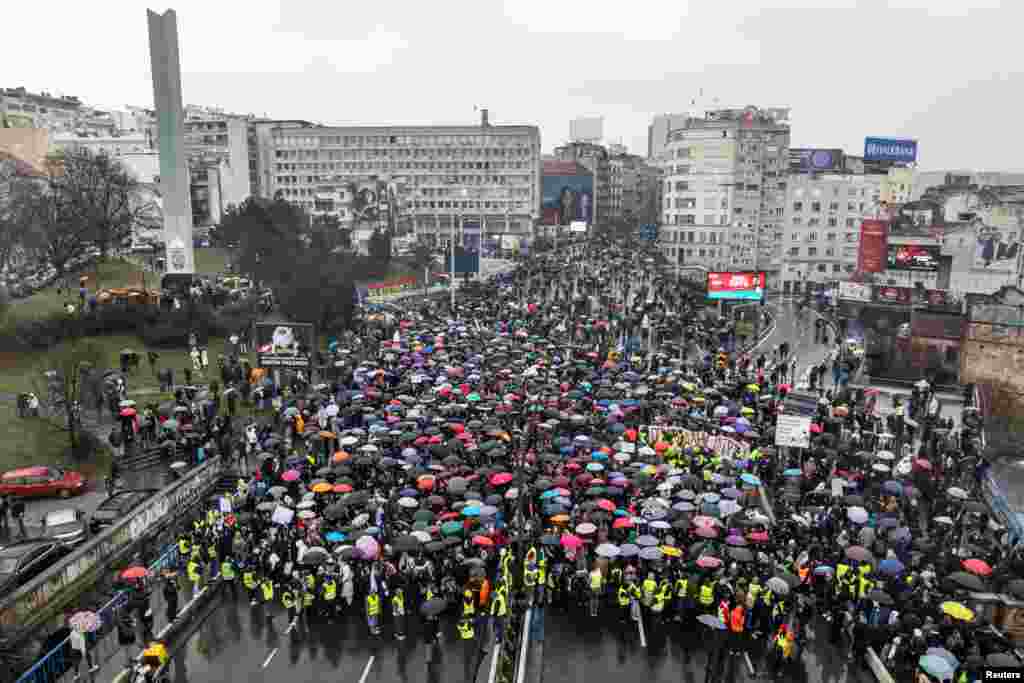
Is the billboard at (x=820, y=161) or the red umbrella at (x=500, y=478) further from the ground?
the billboard at (x=820, y=161)

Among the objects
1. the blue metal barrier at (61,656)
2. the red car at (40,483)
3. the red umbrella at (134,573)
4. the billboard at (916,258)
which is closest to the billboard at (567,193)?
the billboard at (916,258)

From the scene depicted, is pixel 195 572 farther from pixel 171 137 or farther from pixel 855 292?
pixel 855 292

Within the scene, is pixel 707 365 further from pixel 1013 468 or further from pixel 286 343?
pixel 286 343

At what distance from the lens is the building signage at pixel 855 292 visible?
50.5 metres

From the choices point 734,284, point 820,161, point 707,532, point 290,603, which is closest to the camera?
point 290,603

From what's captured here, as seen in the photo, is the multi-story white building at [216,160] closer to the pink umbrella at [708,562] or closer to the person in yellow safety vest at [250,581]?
the person in yellow safety vest at [250,581]

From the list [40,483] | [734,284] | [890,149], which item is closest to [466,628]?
[40,483]

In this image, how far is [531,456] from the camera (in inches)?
816

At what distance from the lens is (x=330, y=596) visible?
1401cm

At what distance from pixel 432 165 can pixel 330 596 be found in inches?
3718

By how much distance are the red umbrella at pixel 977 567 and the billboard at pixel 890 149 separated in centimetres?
7562

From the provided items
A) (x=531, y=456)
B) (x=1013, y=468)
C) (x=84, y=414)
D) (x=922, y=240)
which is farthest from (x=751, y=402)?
(x=922, y=240)

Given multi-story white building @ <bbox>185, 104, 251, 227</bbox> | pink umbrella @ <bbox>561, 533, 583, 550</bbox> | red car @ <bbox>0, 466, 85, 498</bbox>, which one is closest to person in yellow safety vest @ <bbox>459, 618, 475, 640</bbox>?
pink umbrella @ <bbox>561, 533, 583, 550</bbox>

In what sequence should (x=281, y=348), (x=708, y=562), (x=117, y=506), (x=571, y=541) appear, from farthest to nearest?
(x=281, y=348) < (x=117, y=506) < (x=571, y=541) < (x=708, y=562)
